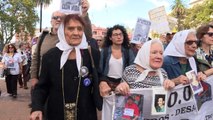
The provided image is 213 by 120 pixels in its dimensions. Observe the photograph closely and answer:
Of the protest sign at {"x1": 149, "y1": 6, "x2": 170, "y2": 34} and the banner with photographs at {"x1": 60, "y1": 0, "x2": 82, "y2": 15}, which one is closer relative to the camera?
the banner with photographs at {"x1": 60, "y1": 0, "x2": 82, "y2": 15}

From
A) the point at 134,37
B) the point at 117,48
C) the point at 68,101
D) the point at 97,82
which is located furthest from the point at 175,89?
the point at 134,37

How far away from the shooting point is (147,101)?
3838mm

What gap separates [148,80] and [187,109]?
665mm

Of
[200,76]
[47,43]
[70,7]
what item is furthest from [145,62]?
[70,7]

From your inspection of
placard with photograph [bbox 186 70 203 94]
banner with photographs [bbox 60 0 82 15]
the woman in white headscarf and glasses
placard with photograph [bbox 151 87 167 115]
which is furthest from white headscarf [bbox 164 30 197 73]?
banner with photographs [bbox 60 0 82 15]

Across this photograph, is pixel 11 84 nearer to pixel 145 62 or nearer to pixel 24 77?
pixel 24 77

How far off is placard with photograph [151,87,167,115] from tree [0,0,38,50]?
4524cm

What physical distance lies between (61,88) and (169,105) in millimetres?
1198

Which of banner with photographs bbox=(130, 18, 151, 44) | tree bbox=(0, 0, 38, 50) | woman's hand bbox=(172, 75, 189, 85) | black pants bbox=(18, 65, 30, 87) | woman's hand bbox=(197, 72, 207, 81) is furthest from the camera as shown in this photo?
tree bbox=(0, 0, 38, 50)

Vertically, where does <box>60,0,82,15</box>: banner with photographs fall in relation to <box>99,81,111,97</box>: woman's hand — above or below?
above

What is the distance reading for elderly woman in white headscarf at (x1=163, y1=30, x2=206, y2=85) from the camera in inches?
167

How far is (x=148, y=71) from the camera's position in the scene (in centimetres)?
379

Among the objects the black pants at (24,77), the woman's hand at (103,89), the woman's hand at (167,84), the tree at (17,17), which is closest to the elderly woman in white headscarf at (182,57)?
the woman's hand at (167,84)

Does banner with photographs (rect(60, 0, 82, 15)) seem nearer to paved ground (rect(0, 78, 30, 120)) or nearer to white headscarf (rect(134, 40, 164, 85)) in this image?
white headscarf (rect(134, 40, 164, 85))
